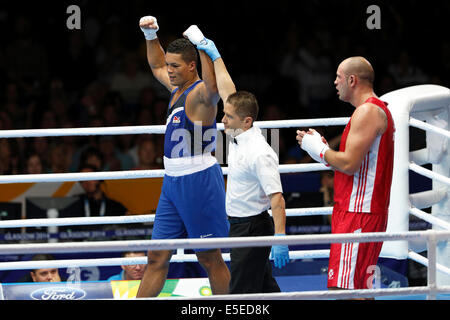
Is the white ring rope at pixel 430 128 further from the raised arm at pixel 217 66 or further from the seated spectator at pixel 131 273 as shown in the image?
the seated spectator at pixel 131 273

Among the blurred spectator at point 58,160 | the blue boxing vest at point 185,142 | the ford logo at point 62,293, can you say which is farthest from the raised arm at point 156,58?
the blurred spectator at point 58,160

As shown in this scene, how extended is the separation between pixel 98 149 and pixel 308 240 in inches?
168

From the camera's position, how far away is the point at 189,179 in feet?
12.1

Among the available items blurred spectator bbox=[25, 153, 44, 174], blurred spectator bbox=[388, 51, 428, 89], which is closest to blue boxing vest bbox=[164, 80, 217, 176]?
blurred spectator bbox=[25, 153, 44, 174]

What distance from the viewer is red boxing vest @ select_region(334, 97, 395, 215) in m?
3.32

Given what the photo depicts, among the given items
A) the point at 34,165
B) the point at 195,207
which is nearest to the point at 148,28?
the point at 195,207

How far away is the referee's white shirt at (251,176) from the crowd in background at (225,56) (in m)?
3.81

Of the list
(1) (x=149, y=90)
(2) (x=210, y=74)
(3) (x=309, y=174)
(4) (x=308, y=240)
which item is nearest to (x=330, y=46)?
(1) (x=149, y=90)

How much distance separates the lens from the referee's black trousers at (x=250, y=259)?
330cm

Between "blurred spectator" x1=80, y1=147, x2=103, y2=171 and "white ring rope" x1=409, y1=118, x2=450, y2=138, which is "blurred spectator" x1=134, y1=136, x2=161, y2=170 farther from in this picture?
"white ring rope" x1=409, y1=118, x2=450, y2=138

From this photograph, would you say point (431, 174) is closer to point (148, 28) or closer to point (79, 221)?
point (148, 28)

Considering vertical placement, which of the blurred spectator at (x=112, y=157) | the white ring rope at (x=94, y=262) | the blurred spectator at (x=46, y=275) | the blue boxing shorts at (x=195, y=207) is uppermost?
the blue boxing shorts at (x=195, y=207)

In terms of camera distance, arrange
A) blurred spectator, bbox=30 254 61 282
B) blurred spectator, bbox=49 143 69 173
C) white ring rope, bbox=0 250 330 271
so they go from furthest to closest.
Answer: blurred spectator, bbox=49 143 69 173
blurred spectator, bbox=30 254 61 282
white ring rope, bbox=0 250 330 271
